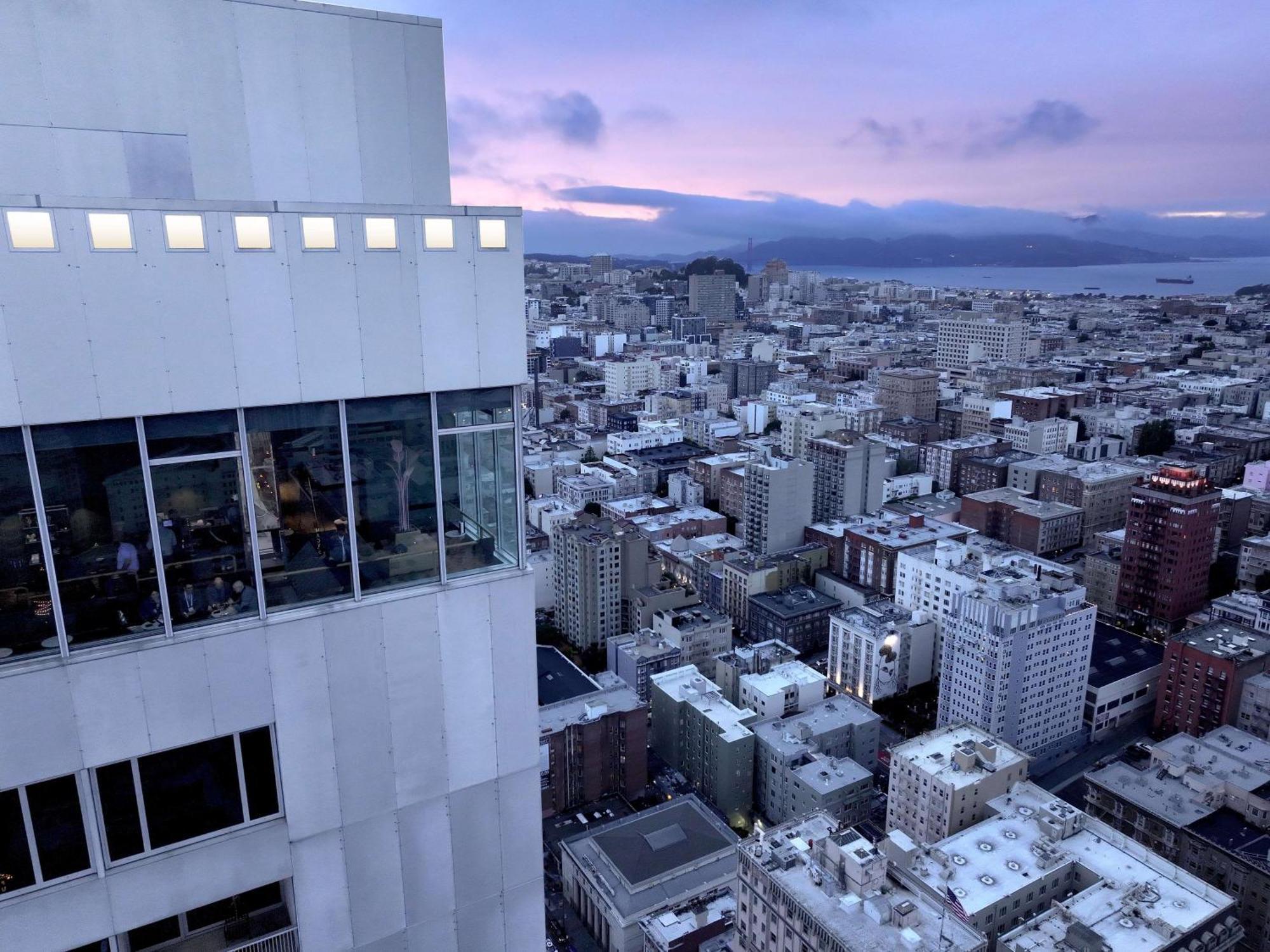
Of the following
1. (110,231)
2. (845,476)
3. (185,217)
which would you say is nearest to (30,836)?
(110,231)

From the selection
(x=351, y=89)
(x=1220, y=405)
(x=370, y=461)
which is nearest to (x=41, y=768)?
(x=370, y=461)

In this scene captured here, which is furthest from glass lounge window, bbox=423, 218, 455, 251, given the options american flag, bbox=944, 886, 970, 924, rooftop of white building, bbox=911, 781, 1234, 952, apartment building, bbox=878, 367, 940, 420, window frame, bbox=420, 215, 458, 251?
apartment building, bbox=878, 367, 940, 420

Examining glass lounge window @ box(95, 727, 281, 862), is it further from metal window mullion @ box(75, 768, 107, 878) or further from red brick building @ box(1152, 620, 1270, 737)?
red brick building @ box(1152, 620, 1270, 737)

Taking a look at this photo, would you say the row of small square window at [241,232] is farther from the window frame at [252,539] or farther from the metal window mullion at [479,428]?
the metal window mullion at [479,428]

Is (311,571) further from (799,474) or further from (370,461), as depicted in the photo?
(799,474)

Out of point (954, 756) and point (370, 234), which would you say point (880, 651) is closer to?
point (954, 756)

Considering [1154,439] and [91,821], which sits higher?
[91,821]
